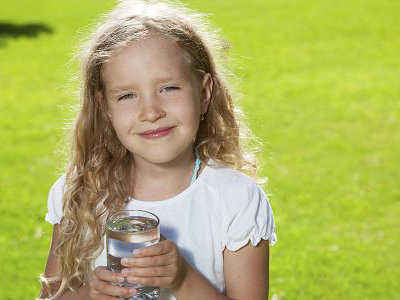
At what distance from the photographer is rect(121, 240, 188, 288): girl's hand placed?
234cm

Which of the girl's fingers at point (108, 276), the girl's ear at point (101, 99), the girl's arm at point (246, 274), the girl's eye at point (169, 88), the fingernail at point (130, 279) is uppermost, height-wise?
the girl's eye at point (169, 88)

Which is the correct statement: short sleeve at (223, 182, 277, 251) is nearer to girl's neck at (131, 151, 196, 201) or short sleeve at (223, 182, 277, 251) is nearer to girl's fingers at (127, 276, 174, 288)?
girl's neck at (131, 151, 196, 201)

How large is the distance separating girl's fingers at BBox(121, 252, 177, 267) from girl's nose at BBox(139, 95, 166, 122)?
50 centimetres

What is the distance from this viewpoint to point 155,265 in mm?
2410

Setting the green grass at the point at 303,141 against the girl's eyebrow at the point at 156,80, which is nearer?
the girl's eyebrow at the point at 156,80

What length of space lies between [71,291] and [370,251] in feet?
11.2

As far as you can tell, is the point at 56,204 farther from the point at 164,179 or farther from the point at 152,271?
the point at 152,271

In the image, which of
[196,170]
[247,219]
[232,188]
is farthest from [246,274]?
[196,170]

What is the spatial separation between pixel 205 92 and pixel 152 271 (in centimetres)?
90

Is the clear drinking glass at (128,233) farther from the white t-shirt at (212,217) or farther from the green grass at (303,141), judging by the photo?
the green grass at (303,141)

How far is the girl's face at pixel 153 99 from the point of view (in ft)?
9.05

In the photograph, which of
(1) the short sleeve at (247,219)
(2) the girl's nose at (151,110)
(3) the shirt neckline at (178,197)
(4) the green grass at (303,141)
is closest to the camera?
(2) the girl's nose at (151,110)

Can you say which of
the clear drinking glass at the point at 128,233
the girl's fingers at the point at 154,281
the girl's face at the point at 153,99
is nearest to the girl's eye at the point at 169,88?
the girl's face at the point at 153,99

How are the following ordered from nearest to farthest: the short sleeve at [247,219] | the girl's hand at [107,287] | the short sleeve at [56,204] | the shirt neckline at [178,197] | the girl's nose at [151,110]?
the girl's hand at [107,287] < the girl's nose at [151,110] < the short sleeve at [247,219] < the shirt neckline at [178,197] < the short sleeve at [56,204]
